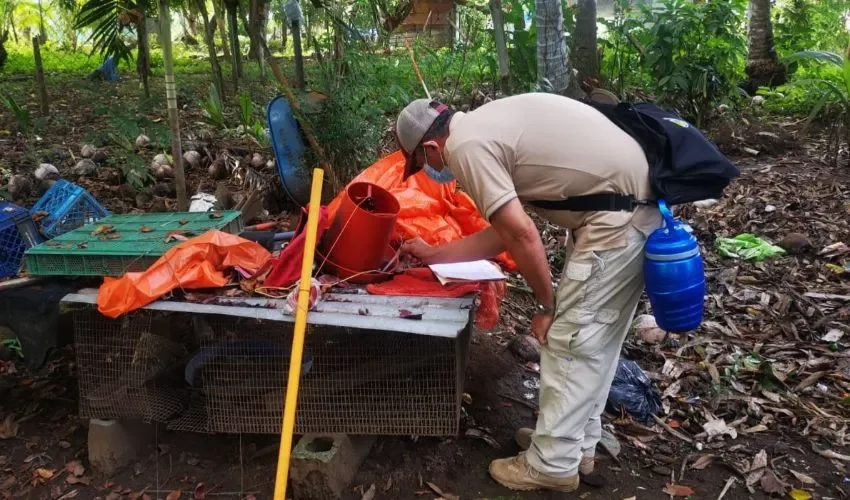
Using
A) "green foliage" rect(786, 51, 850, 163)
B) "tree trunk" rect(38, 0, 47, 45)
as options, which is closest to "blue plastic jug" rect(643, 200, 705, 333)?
"green foliage" rect(786, 51, 850, 163)

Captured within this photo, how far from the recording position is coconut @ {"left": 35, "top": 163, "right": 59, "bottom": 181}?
6.34 meters

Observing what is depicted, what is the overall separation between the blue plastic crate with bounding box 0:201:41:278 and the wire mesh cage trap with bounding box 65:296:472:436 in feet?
4.05

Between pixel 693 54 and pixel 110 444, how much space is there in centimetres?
683

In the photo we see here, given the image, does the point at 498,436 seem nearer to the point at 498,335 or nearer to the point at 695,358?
the point at 498,335

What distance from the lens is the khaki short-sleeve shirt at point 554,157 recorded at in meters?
2.66

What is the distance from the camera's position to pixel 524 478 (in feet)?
10.3

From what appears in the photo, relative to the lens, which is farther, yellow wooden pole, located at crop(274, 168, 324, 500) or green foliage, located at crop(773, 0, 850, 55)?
green foliage, located at crop(773, 0, 850, 55)

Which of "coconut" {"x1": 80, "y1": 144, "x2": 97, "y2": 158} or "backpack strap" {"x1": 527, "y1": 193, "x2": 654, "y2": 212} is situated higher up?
"coconut" {"x1": 80, "y1": 144, "x2": 97, "y2": 158}

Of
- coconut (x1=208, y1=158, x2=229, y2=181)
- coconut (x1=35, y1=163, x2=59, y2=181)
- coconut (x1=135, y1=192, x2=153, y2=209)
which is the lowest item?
coconut (x1=135, y1=192, x2=153, y2=209)

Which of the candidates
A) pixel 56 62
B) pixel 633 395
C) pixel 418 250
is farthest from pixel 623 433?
pixel 56 62

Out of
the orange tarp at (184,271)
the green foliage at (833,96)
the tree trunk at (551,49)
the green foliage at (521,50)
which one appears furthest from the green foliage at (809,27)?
the orange tarp at (184,271)

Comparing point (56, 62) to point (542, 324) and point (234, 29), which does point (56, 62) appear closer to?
point (234, 29)

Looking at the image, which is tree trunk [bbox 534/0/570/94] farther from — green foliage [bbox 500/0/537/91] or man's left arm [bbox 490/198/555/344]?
man's left arm [bbox 490/198/555/344]

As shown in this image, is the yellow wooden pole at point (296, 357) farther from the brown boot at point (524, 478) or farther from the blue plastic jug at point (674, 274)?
the blue plastic jug at point (674, 274)
